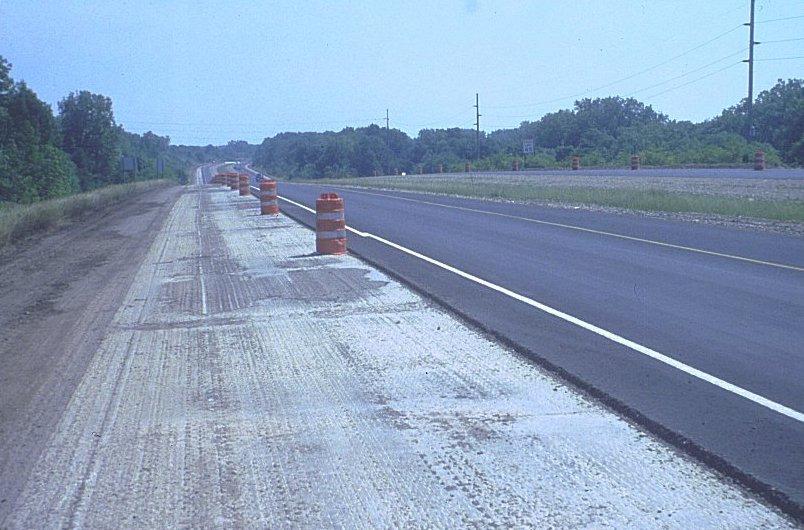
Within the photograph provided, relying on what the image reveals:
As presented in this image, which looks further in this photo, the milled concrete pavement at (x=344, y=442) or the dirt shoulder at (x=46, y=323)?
the dirt shoulder at (x=46, y=323)

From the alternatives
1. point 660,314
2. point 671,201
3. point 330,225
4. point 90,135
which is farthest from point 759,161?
point 90,135

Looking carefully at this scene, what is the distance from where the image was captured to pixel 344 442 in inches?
261

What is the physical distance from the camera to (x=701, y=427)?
668 centimetres

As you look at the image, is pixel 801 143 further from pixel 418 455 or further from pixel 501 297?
pixel 418 455

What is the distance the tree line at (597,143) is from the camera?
231 feet

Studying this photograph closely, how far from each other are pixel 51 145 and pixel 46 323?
205 feet

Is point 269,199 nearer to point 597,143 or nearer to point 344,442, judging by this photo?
point 344,442

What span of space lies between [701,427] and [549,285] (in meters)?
6.80

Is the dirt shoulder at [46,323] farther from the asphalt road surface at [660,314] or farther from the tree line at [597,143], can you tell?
the tree line at [597,143]

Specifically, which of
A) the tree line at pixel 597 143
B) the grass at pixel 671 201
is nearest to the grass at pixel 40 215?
the grass at pixel 671 201

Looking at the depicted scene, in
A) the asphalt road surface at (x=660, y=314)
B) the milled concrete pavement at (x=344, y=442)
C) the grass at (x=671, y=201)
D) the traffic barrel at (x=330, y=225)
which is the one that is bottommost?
the grass at (x=671, y=201)

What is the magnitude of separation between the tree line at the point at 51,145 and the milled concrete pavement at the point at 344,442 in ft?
153

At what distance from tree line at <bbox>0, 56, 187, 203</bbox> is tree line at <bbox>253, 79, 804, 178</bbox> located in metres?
34.8

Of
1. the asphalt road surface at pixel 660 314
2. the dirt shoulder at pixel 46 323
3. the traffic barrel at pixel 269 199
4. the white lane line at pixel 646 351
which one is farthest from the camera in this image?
the traffic barrel at pixel 269 199
